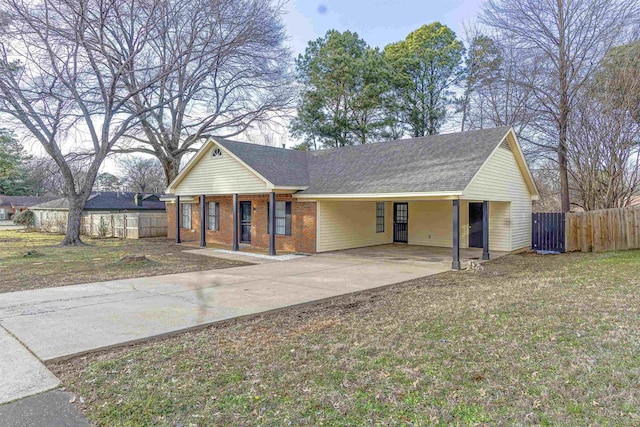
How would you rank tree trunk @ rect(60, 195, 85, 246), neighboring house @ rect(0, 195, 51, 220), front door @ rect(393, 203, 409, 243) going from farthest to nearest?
neighboring house @ rect(0, 195, 51, 220) → tree trunk @ rect(60, 195, 85, 246) → front door @ rect(393, 203, 409, 243)

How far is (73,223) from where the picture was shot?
59.2 ft

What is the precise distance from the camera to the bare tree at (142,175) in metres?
46.9

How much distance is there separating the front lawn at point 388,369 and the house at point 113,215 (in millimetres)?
17861

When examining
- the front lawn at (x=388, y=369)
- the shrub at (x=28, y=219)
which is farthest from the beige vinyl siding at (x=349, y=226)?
the shrub at (x=28, y=219)

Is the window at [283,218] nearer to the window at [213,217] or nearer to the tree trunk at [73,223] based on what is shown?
the window at [213,217]

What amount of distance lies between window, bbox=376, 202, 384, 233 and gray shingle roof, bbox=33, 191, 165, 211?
2011 centimetres

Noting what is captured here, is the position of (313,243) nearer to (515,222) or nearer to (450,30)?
(515,222)

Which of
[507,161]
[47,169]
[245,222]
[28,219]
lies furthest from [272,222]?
[28,219]

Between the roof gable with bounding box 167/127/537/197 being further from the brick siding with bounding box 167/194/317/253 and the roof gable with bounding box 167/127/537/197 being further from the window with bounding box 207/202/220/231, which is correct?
the window with bounding box 207/202/220/231

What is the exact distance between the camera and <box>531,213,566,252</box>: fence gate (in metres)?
14.9

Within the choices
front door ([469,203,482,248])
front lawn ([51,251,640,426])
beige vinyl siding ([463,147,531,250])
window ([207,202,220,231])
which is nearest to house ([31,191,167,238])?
window ([207,202,220,231])

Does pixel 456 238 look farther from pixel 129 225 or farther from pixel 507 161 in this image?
pixel 129 225

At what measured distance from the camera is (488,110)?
2344 cm

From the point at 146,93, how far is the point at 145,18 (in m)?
Result: 5.98
